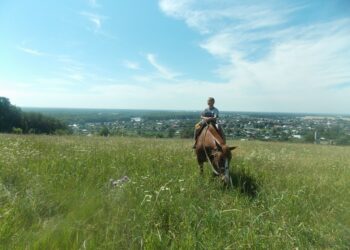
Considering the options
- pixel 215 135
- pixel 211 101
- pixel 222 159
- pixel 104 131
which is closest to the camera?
pixel 222 159

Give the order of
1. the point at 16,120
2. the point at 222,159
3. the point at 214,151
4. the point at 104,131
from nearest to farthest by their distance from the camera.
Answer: the point at 222,159 → the point at 214,151 → the point at 104,131 → the point at 16,120

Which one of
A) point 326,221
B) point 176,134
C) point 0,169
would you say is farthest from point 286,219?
point 176,134

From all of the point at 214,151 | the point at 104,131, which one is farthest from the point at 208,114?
the point at 104,131

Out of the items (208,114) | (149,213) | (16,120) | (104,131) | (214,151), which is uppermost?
→ (208,114)

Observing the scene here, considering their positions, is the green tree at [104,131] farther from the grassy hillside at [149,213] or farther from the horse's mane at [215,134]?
the grassy hillside at [149,213]

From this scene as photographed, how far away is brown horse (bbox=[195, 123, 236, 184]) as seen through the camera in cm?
745

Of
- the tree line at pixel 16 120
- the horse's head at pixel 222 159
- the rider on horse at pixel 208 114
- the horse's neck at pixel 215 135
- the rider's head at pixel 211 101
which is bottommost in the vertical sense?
the tree line at pixel 16 120

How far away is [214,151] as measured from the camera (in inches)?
313

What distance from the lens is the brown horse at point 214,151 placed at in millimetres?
7445

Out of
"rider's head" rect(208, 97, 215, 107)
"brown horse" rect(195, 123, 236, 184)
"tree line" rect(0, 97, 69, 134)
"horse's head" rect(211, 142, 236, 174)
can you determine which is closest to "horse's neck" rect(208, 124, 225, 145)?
"brown horse" rect(195, 123, 236, 184)

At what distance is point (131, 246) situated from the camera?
4129 mm

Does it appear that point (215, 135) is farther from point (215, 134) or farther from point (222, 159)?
point (222, 159)

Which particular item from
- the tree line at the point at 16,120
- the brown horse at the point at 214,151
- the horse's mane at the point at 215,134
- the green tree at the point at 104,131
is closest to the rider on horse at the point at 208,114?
the brown horse at the point at 214,151

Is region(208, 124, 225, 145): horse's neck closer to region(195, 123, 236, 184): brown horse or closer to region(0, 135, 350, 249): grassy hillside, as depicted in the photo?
region(195, 123, 236, 184): brown horse
